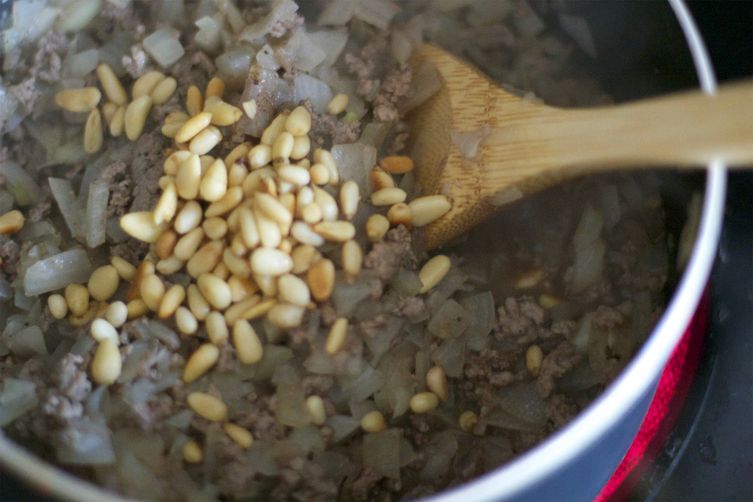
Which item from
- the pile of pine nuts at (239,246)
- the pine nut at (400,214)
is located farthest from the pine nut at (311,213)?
the pine nut at (400,214)

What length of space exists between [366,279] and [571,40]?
54 cm

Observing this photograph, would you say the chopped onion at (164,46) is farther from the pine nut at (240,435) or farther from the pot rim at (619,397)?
the pot rim at (619,397)

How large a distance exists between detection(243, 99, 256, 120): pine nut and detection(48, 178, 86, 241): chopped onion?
0.30 meters

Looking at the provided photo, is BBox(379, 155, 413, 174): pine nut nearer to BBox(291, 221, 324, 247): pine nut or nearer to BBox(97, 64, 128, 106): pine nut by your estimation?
BBox(291, 221, 324, 247): pine nut

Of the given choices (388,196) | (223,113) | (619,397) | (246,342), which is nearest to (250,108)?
(223,113)

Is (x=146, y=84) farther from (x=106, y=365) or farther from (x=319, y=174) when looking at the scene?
(x=106, y=365)

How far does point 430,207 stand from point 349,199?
12 centimetres

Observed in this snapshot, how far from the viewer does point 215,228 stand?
1133 mm

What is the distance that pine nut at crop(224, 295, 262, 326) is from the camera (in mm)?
1109

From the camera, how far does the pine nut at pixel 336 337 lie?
3.59 ft

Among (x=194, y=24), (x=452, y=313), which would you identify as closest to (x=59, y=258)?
(x=194, y=24)

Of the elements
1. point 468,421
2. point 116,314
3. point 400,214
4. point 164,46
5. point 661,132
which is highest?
point 661,132

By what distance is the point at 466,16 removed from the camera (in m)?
1.36

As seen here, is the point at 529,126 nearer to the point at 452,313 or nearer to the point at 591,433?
the point at 452,313
